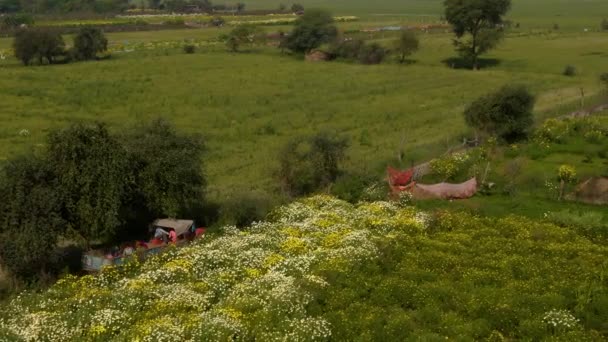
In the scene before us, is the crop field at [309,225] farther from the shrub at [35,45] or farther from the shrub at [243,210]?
the shrub at [35,45]

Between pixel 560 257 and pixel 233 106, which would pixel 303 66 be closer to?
pixel 233 106

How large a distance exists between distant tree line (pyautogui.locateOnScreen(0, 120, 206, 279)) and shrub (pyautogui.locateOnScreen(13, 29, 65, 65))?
168 ft

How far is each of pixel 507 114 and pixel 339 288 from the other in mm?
22471

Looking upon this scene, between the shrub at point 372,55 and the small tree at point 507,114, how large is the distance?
39.7 metres

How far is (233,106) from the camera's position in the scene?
53.9m

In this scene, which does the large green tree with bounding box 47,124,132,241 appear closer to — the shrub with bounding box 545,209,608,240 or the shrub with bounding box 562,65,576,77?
the shrub with bounding box 545,209,608,240

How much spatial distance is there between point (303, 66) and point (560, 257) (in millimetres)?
54358

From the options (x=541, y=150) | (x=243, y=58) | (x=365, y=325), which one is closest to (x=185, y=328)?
(x=365, y=325)

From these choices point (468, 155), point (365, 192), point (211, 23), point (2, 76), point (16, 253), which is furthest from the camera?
point (211, 23)

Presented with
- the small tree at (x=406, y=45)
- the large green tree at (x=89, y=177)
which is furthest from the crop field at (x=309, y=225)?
the small tree at (x=406, y=45)

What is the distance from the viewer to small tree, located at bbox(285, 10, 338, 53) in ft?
274

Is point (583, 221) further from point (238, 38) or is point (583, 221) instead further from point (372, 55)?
point (238, 38)

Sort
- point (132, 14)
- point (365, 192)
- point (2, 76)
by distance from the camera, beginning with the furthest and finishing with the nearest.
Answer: point (132, 14) < point (2, 76) < point (365, 192)

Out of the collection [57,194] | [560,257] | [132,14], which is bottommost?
[560,257]
